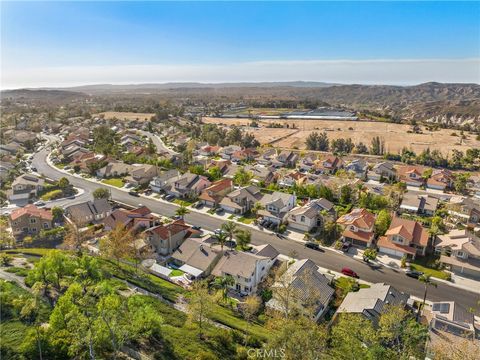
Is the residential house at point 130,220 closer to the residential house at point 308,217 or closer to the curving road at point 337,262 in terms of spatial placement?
the curving road at point 337,262

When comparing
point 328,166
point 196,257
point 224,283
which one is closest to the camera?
point 224,283

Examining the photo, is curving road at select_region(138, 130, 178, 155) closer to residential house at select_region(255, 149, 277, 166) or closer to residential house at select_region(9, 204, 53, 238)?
residential house at select_region(255, 149, 277, 166)

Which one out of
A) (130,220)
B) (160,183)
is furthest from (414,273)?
(160,183)

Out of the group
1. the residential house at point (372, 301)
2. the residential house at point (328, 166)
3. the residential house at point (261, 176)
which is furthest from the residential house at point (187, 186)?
the residential house at point (372, 301)

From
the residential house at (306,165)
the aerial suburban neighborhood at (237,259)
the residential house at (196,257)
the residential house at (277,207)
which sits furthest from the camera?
the residential house at (306,165)

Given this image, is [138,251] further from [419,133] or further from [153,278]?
[419,133]

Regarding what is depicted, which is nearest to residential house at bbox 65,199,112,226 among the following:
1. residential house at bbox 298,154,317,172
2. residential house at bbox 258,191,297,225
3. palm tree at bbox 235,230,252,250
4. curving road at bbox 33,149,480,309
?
curving road at bbox 33,149,480,309

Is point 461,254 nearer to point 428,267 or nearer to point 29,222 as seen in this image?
point 428,267
